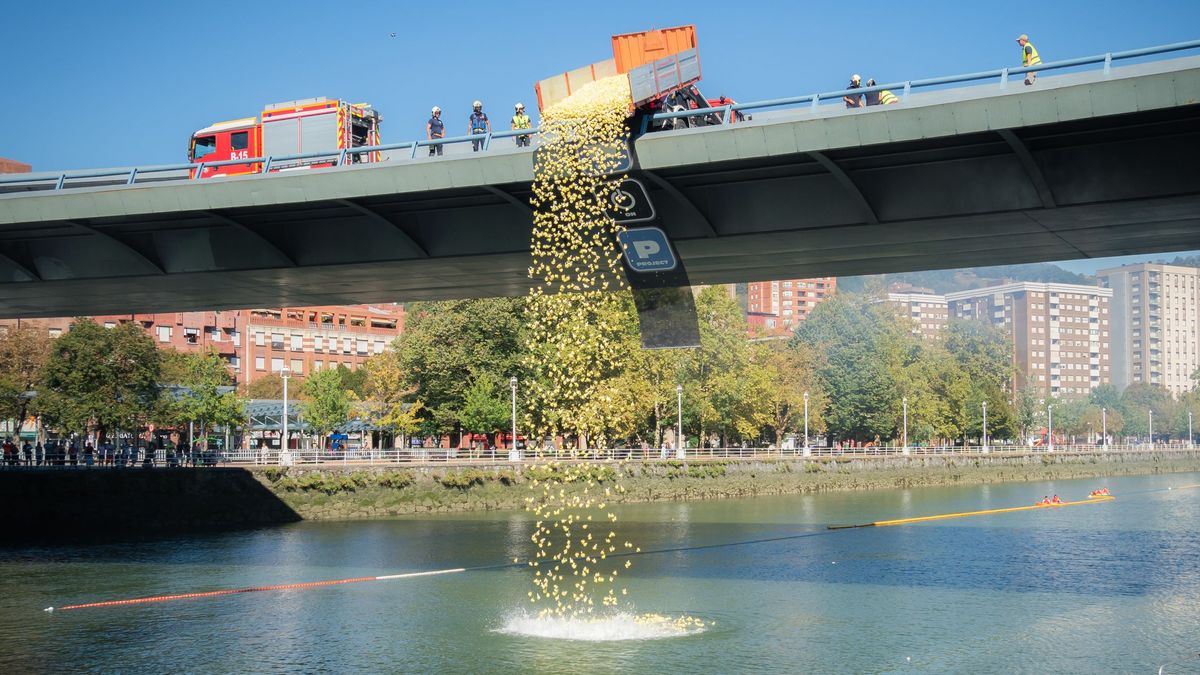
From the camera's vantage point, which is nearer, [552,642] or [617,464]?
[552,642]

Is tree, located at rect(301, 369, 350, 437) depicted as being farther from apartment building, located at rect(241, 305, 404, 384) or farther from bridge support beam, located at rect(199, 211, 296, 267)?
bridge support beam, located at rect(199, 211, 296, 267)

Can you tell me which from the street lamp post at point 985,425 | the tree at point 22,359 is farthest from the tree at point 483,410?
the street lamp post at point 985,425

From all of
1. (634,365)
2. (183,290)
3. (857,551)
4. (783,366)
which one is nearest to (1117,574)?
(857,551)

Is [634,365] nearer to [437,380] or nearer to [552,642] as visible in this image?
[437,380]

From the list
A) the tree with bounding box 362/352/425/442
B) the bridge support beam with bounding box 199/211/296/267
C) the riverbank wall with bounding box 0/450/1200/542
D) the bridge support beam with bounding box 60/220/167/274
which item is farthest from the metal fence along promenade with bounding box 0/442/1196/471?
the bridge support beam with bounding box 60/220/167/274

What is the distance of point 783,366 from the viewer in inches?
4815

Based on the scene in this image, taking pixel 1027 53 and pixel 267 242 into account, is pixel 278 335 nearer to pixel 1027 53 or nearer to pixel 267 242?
pixel 267 242

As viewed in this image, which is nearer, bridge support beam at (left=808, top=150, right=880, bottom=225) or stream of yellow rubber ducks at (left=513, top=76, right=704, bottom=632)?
bridge support beam at (left=808, top=150, right=880, bottom=225)

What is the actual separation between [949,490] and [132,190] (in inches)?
3431

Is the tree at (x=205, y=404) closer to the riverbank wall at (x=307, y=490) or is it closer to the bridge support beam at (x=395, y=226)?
the riverbank wall at (x=307, y=490)

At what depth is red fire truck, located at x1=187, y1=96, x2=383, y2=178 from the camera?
44438 mm

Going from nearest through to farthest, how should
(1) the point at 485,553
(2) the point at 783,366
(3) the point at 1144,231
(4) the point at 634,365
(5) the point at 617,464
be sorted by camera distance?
(3) the point at 1144,231
(1) the point at 485,553
(5) the point at 617,464
(4) the point at 634,365
(2) the point at 783,366

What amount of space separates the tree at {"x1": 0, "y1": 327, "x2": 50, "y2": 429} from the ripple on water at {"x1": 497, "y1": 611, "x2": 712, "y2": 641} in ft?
222

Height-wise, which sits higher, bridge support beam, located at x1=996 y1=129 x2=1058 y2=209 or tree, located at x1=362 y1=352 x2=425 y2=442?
bridge support beam, located at x1=996 y1=129 x2=1058 y2=209
